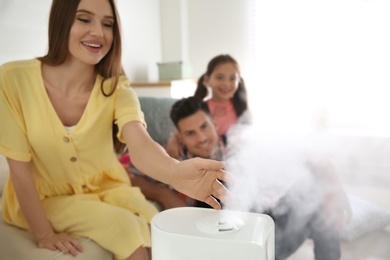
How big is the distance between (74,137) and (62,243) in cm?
27

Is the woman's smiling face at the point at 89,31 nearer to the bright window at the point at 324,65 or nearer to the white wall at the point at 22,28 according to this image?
the white wall at the point at 22,28

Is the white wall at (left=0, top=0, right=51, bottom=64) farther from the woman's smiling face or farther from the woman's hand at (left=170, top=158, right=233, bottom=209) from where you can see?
the woman's hand at (left=170, top=158, right=233, bottom=209)

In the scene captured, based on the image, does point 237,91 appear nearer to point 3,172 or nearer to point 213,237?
point 3,172

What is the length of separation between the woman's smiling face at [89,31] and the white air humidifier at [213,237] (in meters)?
0.58

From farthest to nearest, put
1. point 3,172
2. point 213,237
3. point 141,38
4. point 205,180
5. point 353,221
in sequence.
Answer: point 141,38 → point 353,221 → point 3,172 → point 205,180 → point 213,237

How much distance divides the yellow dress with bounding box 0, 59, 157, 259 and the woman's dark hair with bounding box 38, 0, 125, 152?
4 cm

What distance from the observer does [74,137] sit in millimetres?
989

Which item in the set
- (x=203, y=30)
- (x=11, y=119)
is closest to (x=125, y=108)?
(x=11, y=119)

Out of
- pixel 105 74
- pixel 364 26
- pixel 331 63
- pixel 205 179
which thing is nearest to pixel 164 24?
pixel 331 63

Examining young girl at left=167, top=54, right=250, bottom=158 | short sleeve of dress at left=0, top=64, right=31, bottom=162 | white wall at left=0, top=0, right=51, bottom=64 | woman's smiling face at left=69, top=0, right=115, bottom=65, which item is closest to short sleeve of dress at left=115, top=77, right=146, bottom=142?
woman's smiling face at left=69, top=0, right=115, bottom=65

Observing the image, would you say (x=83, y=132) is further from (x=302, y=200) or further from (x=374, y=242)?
(x=374, y=242)

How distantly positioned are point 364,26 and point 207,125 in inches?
29.1

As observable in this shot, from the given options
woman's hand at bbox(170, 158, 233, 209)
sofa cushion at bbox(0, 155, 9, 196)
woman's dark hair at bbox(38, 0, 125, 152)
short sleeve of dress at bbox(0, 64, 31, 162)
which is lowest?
sofa cushion at bbox(0, 155, 9, 196)

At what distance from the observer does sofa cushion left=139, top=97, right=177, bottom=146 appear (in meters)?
1.77
